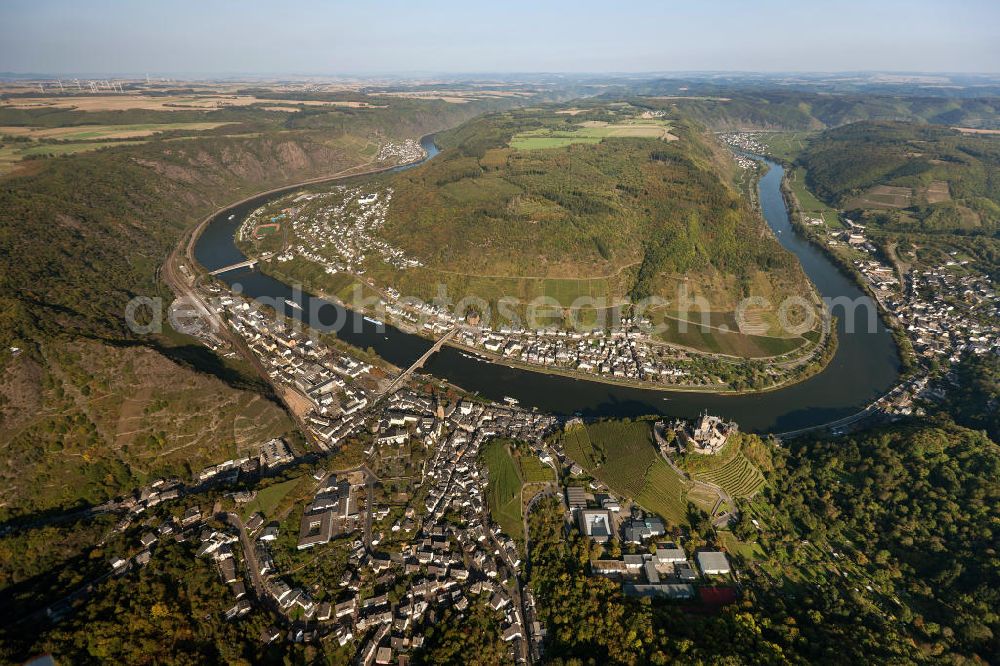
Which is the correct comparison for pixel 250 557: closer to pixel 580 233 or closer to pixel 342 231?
pixel 580 233

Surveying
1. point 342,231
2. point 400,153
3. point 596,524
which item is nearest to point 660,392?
point 596,524

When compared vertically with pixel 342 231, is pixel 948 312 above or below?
below

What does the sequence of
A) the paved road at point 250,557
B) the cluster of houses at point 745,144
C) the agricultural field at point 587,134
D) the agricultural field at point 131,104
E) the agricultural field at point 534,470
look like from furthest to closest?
the cluster of houses at point 745,144 < the agricultural field at point 131,104 < the agricultural field at point 587,134 < the agricultural field at point 534,470 < the paved road at point 250,557

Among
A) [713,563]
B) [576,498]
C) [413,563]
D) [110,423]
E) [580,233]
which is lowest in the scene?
[713,563]

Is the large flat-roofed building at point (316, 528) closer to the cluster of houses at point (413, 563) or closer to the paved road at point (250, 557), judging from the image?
the cluster of houses at point (413, 563)

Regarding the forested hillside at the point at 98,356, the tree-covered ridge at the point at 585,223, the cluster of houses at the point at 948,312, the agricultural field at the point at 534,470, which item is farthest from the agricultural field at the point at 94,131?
the cluster of houses at the point at 948,312

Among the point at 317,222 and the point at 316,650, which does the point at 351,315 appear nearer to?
the point at 317,222

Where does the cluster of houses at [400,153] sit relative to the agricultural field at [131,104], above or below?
below

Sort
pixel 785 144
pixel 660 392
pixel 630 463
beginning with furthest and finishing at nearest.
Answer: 1. pixel 785 144
2. pixel 660 392
3. pixel 630 463
